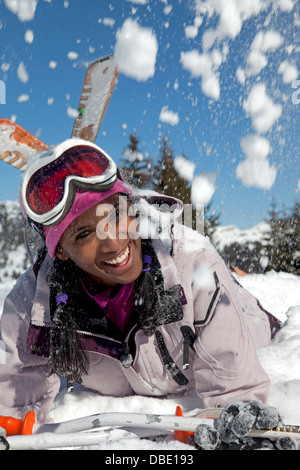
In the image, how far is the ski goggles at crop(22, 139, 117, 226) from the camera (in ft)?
6.22

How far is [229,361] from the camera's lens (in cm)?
199

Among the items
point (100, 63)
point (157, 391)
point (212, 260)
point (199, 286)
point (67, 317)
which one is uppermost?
point (100, 63)

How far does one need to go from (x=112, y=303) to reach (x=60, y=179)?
73 centimetres

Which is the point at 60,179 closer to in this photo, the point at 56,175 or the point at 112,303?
the point at 56,175

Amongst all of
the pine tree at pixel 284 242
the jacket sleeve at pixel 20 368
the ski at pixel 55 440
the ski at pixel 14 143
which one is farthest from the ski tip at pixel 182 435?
the pine tree at pixel 284 242

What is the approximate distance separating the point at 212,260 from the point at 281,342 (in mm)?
1388

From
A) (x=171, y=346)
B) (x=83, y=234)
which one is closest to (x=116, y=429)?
(x=171, y=346)

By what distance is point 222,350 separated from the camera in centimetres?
200

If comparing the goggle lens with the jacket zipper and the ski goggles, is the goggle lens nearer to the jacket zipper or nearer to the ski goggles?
the ski goggles

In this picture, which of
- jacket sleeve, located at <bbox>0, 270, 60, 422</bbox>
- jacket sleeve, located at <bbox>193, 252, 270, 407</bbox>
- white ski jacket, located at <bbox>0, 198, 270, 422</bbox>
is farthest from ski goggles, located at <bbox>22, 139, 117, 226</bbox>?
jacket sleeve, located at <bbox>193, 252, 270, 407</bbox>

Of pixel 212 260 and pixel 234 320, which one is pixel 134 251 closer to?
pixel 212 260

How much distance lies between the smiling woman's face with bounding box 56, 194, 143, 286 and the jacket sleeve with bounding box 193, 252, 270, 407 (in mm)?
401

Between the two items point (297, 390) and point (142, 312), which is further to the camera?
point (297, 390)
